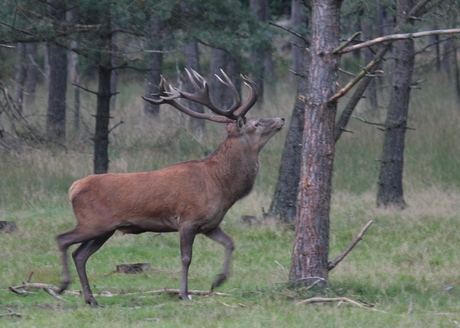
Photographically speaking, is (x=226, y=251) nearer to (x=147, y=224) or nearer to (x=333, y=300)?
(x=147, y=224)

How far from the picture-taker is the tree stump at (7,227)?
12502 mm

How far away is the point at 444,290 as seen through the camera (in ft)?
28.3

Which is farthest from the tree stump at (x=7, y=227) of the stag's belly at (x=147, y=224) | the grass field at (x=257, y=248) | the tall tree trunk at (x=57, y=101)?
the tall tree trunk at (x=57, y=101)

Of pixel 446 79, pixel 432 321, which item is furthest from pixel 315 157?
pixel 446 79

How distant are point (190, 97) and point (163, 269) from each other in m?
2.18

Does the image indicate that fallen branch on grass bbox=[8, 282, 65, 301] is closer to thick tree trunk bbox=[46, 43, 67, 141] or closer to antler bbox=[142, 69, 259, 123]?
antler bbox=[142, 69, 259, 123]

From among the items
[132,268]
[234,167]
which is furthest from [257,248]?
[234,167]

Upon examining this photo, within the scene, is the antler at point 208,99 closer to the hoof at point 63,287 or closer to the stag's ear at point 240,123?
the stag's ear at point 240,123

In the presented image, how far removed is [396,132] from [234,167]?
18.8ft

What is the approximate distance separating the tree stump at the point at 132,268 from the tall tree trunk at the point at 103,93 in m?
4.77

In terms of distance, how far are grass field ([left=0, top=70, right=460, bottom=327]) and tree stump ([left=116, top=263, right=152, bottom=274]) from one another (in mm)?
116

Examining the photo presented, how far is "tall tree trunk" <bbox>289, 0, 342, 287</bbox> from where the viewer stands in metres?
8.16

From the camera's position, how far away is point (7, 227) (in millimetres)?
12555

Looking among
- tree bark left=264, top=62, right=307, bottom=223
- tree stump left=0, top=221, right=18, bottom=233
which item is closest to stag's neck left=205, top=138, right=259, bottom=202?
tree bark left=264, top=62, right=307, bottom=223
